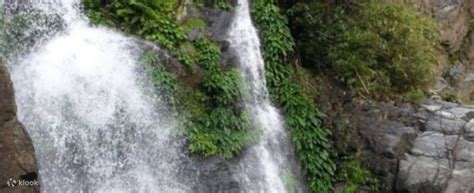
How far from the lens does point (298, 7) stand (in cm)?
1127

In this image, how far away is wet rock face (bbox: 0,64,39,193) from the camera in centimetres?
621

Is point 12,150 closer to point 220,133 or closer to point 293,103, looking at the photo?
point 220,133

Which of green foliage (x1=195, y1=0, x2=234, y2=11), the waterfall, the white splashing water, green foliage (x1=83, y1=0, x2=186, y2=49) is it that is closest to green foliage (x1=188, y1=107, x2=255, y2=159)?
the waterfall

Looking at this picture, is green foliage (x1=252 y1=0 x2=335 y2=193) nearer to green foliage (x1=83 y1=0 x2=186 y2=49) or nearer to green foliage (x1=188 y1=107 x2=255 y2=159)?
green foliage (x1=188 y1=107 x2=255 y2=159)

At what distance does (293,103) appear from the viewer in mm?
10477

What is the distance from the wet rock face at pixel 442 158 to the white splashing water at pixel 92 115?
346 centimetres

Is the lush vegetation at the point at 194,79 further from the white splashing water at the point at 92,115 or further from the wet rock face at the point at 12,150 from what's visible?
the wet rock face at the point at 12,150

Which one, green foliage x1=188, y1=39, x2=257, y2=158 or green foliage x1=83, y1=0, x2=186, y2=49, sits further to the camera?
green foliage x1=83, y1=0, x2=186, y2=49

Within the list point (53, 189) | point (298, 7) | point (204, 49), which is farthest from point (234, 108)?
point (53, 189)

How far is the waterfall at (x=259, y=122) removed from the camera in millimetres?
9688

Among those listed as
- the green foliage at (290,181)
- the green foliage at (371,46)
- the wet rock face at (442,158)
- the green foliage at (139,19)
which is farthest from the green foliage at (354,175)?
the green foliage at (139,19)

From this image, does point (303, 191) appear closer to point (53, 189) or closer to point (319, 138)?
point (319, 138)

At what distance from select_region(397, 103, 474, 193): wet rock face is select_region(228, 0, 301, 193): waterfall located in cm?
187

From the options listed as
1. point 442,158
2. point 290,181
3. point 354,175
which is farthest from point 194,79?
point 442,158
